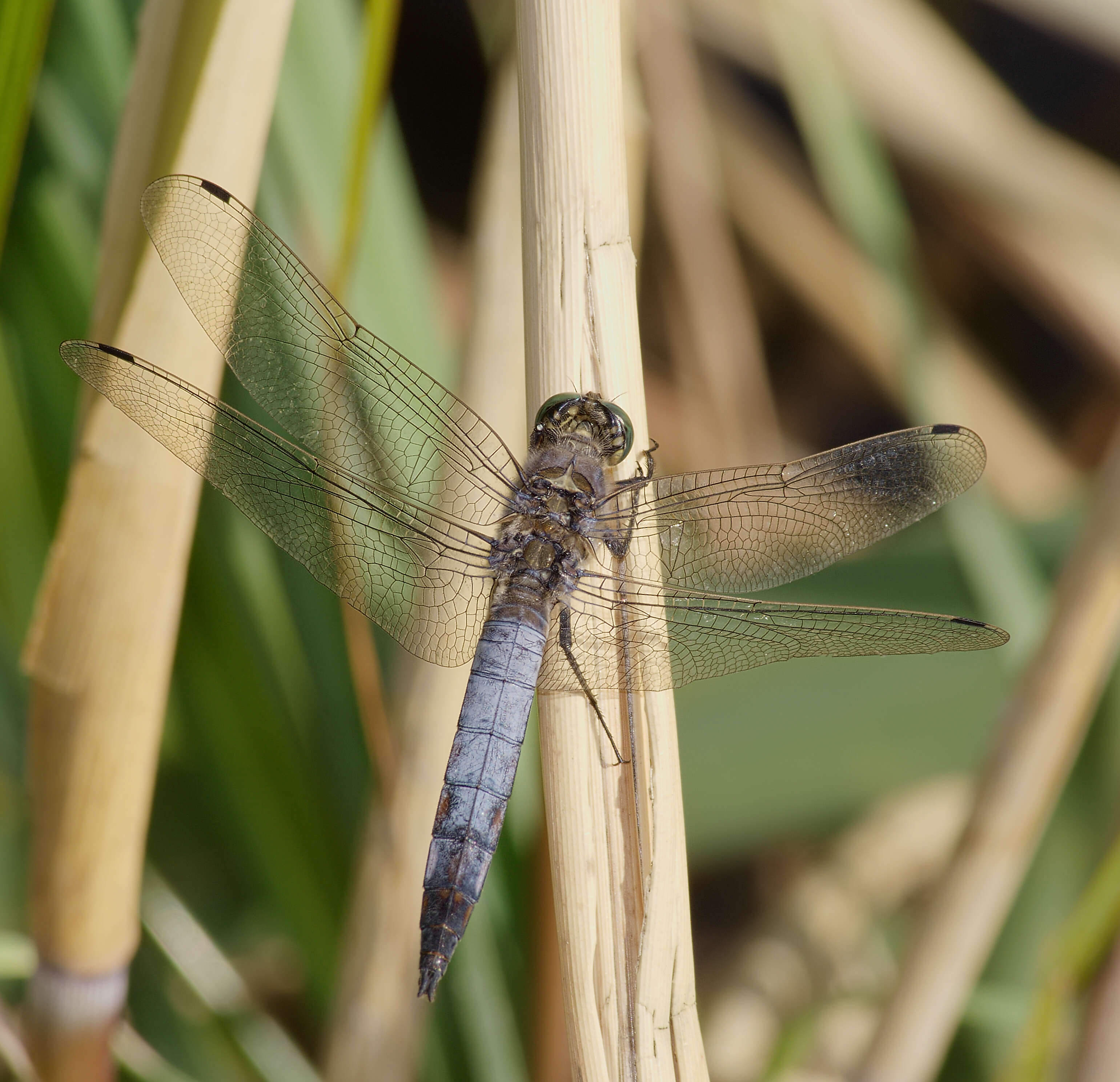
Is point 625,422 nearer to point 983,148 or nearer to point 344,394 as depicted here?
point 344,394

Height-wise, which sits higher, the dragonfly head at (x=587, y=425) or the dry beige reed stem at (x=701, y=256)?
the dry beige reed stem at (x=701, y=256)

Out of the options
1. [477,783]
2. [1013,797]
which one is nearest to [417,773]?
[477,783]

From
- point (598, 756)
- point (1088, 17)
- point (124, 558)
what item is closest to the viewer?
point (598, 756)

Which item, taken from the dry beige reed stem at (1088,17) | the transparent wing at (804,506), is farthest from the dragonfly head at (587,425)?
the dry beige reed stem at (1088,17)

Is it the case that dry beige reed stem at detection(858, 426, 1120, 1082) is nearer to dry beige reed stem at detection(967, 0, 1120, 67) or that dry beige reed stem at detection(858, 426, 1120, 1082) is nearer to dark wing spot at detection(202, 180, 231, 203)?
dark wing spot at detection(202, 180, 231, 203)

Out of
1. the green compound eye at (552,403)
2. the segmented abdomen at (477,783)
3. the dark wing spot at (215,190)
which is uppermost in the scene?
the dark wing spot at (215,190)

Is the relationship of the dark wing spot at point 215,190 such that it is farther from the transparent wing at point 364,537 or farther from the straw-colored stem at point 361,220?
the transparent wing at point 364,537

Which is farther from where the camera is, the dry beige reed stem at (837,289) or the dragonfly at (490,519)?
the dry beige reed stem at (837,289)

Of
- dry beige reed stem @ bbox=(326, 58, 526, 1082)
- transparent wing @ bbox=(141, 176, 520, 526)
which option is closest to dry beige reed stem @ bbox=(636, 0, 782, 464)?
dry beige reed stem @ bbox=(326, 58, 526, 1082)
